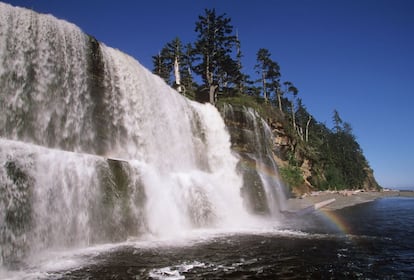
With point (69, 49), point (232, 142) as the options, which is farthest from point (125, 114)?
point (232, 142)

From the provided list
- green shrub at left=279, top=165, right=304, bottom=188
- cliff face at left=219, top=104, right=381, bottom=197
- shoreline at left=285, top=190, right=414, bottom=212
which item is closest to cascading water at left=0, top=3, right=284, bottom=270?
cliff face at left=219, top=104, right=381, bottom=197

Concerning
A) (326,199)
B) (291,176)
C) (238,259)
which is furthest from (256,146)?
(238,259)

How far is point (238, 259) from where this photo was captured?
8.30 meters

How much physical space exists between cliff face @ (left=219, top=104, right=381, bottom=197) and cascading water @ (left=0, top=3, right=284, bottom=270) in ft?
6.04

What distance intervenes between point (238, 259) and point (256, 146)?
66.1 ft

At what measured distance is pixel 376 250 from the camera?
9.35m

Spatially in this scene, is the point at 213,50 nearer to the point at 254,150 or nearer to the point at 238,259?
the point at 254,150

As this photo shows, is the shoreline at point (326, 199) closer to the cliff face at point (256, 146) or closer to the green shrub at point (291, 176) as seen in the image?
the green shrub at point (291, 176)

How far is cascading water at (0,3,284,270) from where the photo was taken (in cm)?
941

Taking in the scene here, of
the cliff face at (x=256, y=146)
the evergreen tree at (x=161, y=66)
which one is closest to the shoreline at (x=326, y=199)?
the cliff face at (x=256, y=146)

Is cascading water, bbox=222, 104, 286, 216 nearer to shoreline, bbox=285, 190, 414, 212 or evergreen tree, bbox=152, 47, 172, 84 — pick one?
shoreline, bbox=285, 190, 414, 212

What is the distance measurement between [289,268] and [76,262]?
17.0ft

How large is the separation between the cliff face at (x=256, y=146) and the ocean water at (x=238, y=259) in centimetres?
1089

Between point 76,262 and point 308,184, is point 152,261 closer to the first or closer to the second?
point 76,262
